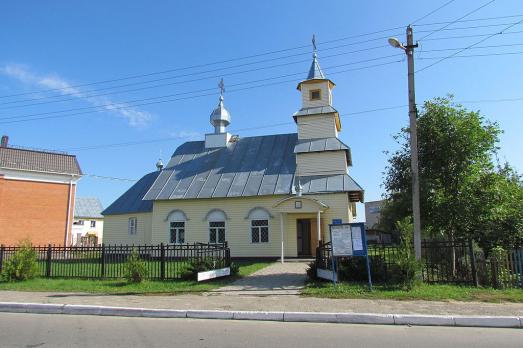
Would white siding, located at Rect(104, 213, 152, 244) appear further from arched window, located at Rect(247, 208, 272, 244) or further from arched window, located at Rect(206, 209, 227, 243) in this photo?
arched window, located at Rect(247, 208, 272, 244)

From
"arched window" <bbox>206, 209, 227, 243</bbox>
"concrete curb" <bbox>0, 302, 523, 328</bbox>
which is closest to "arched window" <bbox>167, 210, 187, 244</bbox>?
"arched window" <bbox>206, 209, 227, 243</bbox>

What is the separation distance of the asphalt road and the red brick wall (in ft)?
82.9

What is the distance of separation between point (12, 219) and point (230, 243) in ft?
58.4

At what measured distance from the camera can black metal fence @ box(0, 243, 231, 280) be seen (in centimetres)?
1424

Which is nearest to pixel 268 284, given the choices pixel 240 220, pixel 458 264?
pixel 458 264

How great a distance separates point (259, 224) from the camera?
24.3 m

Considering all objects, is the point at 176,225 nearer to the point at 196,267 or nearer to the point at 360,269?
the point at 196,267

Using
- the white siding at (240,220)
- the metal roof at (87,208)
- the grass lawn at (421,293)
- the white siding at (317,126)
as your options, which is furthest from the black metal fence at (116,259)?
the metal roof at (87,208)

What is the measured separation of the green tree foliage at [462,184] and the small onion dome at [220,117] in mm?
18004

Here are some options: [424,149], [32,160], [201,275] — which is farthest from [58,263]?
[32,160]

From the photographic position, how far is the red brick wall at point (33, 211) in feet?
98.9

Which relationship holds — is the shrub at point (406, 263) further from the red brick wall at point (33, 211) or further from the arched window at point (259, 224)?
the red brick wall at point (33, 211)

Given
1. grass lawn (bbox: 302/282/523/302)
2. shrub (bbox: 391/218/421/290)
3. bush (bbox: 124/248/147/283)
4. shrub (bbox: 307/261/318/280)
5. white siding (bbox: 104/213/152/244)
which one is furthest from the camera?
white siding (bbox: 104/213/152/244)

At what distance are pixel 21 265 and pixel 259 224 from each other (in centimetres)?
1307
